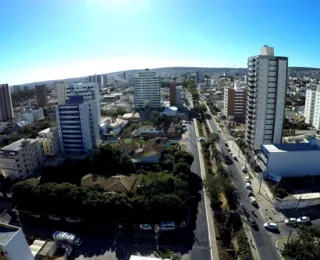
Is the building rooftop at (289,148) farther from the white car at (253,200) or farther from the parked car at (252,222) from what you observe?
the parked car at (252,222)

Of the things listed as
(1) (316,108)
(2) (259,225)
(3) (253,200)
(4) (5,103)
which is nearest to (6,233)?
(2) (259,225)

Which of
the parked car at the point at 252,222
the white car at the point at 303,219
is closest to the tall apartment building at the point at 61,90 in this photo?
the parked car at the point at 252,222

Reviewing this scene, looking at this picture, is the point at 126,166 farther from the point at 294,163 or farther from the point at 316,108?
the point at 316,108

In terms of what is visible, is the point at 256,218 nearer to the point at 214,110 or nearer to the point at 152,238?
the point at 152,238

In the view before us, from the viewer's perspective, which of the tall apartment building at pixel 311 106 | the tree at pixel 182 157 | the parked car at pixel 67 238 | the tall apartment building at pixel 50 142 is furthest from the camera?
the tall apartment building at pixel 311 106

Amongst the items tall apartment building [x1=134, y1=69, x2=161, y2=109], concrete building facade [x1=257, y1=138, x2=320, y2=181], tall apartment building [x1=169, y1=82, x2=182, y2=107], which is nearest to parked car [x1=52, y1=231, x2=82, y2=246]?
concrete building facade [x1=257, y1=138, x2=320, y2=181]

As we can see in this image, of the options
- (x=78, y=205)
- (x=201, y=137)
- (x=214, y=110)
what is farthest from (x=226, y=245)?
(x=214, y=110)

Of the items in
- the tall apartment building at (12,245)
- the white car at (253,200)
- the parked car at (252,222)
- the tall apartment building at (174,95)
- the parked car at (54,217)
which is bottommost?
the parked car at (54,217)
